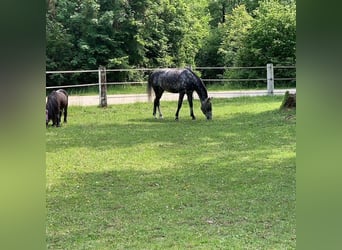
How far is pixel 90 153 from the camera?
3.81m

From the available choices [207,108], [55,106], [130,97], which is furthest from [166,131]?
[130,97]

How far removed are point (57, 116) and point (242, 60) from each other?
489cm

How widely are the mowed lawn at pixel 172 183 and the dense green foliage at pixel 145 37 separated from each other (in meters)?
3.41

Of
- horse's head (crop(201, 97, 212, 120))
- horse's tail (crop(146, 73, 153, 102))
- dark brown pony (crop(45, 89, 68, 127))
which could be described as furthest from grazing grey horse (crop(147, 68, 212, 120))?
dark brown pony (crop(45, 89, 68, 127))

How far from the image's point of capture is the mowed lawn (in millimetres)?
1948

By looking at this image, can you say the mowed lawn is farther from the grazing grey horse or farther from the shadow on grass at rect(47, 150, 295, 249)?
the grazing grey horse

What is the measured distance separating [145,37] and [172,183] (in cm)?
662

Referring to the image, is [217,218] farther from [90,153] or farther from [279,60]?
[279,60]

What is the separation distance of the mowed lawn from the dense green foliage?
11.2ft

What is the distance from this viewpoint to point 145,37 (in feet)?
30.1

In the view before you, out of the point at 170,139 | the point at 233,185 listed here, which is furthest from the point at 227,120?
the point at 233,185

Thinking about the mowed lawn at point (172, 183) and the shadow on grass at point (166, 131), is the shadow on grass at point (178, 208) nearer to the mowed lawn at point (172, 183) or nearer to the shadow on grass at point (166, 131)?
the mowed lawn at point (172, 183)

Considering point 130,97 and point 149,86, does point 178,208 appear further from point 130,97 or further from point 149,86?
point 130,97

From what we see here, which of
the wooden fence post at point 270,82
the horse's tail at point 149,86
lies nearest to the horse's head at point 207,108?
the horse's tail at point 149,86
